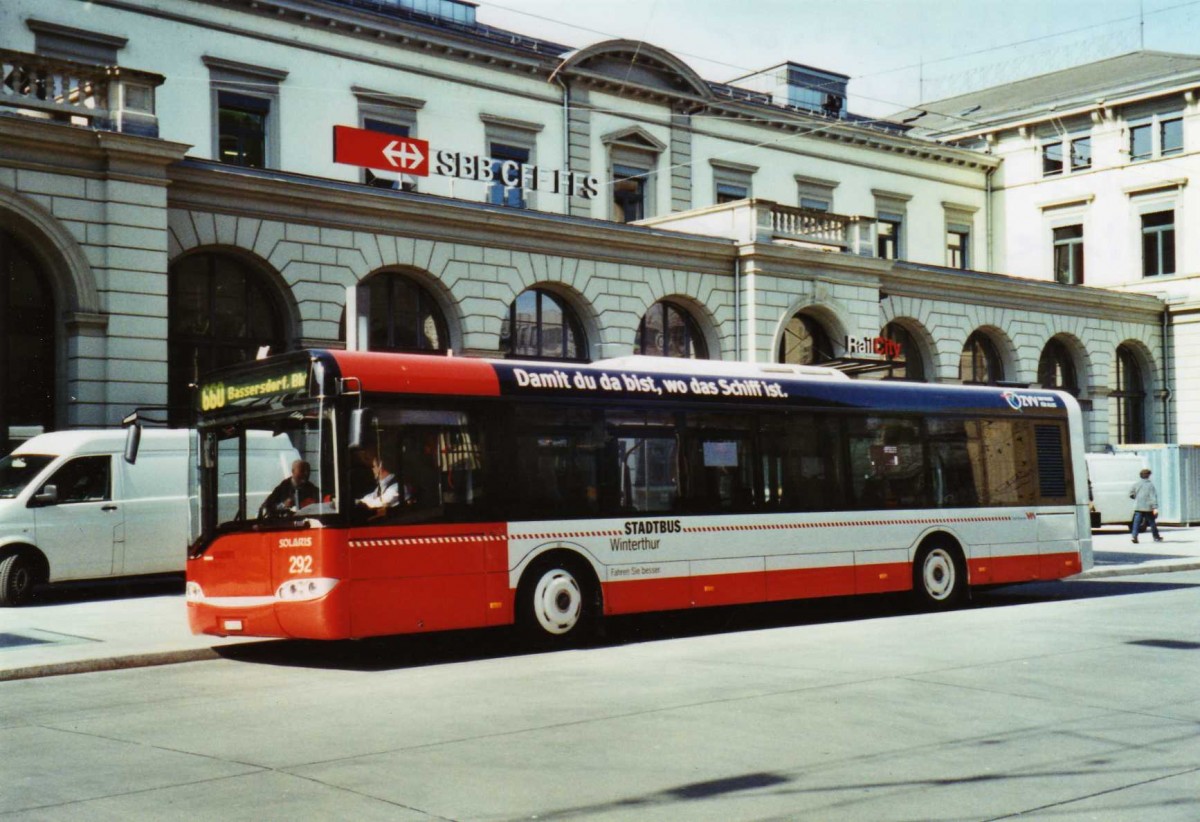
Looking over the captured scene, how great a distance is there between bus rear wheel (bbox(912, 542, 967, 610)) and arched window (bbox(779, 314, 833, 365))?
15.5 metres

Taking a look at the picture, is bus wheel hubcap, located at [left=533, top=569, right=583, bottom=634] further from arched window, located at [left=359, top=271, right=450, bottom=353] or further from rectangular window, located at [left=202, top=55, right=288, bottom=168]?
rectangular window, located at [left=202, top=55, right=288, bottom=168]

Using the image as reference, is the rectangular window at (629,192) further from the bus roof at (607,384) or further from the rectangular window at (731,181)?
the bus roof at (607,384)

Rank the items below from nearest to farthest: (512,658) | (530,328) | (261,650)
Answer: (512,658)
(261,650)
(530,328)

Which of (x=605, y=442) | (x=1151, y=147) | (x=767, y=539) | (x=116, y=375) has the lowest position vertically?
(x=767, y=539)

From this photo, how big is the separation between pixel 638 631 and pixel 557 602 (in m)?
2.05

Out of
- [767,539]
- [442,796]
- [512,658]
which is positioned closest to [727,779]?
[442,796]

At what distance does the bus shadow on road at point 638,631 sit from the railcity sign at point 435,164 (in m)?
12.3

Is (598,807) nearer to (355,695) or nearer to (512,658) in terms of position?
(355,695)

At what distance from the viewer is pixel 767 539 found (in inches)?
619

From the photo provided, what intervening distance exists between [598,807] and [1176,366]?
4456cm

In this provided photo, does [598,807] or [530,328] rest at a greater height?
[530,328]

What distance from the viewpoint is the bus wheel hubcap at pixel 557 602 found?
13695 mm

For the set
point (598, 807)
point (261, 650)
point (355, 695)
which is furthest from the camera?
point (261, 650)

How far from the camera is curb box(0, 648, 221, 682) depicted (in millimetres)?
12039
